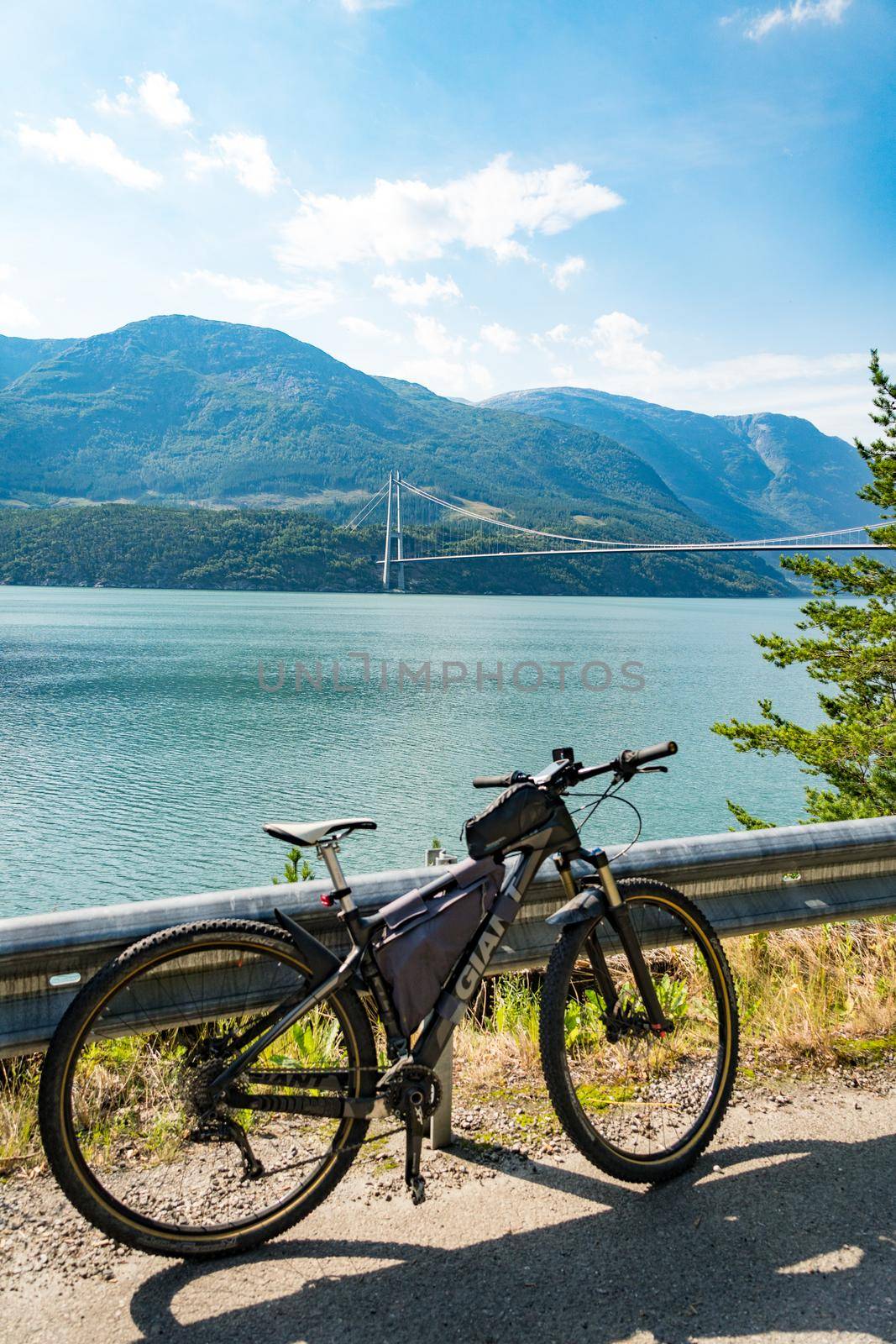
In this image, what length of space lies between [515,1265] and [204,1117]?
28.7 inches

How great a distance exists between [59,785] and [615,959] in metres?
19.6

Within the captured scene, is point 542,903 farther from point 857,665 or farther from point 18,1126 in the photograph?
point 857,665

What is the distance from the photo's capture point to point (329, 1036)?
2.60 meters

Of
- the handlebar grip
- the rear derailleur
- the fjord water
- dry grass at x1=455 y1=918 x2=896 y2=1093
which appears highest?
the handlebar grip

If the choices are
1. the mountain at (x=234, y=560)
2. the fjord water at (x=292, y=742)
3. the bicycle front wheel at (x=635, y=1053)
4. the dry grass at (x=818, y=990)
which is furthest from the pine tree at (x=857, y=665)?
the mountain at (x=234, y=560)

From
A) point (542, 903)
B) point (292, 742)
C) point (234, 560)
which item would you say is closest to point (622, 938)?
point (542, 903)

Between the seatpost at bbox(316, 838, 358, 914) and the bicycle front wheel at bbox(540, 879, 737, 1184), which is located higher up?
the seatpost at bbox(316, 838, 358, 914)

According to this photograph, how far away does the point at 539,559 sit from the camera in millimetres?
118812

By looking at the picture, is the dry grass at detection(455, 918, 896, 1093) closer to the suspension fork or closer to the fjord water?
the suspension fork

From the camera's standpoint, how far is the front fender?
2.35 m

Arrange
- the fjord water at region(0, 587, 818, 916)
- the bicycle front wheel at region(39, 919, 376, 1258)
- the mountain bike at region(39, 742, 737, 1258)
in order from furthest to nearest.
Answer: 1. the fjord water at region(0, 587, 818, 916)
2. the mountain bike at region(39, 742, 737, 1258)
3. the bicycle front wheel at region(39, 919, 376, 1258)

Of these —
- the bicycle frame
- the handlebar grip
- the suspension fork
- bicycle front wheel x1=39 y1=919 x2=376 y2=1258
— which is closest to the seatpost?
the bicycle frame

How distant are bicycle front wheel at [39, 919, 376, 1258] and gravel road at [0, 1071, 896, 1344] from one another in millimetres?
94

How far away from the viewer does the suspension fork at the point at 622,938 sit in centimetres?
246
